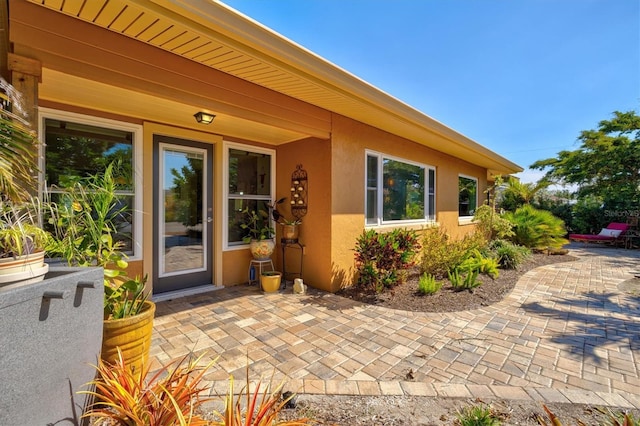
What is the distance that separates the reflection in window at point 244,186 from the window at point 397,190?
2001 mm

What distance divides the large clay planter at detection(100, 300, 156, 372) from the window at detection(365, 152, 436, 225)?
4063mm

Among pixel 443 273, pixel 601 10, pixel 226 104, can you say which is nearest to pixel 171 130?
pixel 226 104

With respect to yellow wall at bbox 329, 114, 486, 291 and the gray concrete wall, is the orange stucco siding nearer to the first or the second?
yellow wall at bbox 329, 114, 486, 291

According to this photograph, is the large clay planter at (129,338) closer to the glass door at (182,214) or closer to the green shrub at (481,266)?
the glass door at (182,214)

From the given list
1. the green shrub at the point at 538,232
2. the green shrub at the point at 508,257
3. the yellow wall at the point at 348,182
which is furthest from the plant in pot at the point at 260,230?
the green shrub at the point at 538,232

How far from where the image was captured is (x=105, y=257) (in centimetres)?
231

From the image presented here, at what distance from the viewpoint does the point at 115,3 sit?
207cm

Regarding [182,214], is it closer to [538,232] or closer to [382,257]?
[382,257]

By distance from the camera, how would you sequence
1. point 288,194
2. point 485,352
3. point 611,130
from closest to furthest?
point 485,352, point 288,194, point 611,130

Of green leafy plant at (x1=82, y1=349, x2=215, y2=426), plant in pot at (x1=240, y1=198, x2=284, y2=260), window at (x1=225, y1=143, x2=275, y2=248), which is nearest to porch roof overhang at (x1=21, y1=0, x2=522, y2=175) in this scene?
window at (x1=225, y1=143, x2=275, y2=248)

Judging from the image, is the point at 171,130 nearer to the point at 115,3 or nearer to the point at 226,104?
the point at 226,104

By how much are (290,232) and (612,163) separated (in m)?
15.8

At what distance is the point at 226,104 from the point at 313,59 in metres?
1.15

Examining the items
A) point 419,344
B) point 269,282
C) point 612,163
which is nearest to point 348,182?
point 269,282
